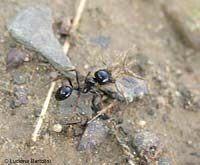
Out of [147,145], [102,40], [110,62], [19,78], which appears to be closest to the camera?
[147,145]

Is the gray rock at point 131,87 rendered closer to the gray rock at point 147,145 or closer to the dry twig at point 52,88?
the gray rock at point 147,145

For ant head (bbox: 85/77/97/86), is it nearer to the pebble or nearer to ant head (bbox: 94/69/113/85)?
ant head (bbox: 94/69/113/85)

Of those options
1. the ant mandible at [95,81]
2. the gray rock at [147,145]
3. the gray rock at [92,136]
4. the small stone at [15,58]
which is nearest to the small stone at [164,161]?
the gray rock at [147,145]

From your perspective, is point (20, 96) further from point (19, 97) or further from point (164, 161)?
point (164, 161)

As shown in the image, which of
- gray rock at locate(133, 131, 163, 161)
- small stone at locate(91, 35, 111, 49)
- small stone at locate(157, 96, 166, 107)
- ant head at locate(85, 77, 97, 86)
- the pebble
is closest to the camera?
gray rock at locate(133, 131, 163, 161)

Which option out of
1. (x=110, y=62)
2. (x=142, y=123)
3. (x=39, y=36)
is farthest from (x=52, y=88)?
(x=142, y=123)

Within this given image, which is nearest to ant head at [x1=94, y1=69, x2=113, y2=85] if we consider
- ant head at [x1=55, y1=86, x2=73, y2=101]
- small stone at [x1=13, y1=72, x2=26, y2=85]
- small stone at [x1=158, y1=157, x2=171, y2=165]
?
ant head at [x1=55, y1=86, x2=73, y2=101]
